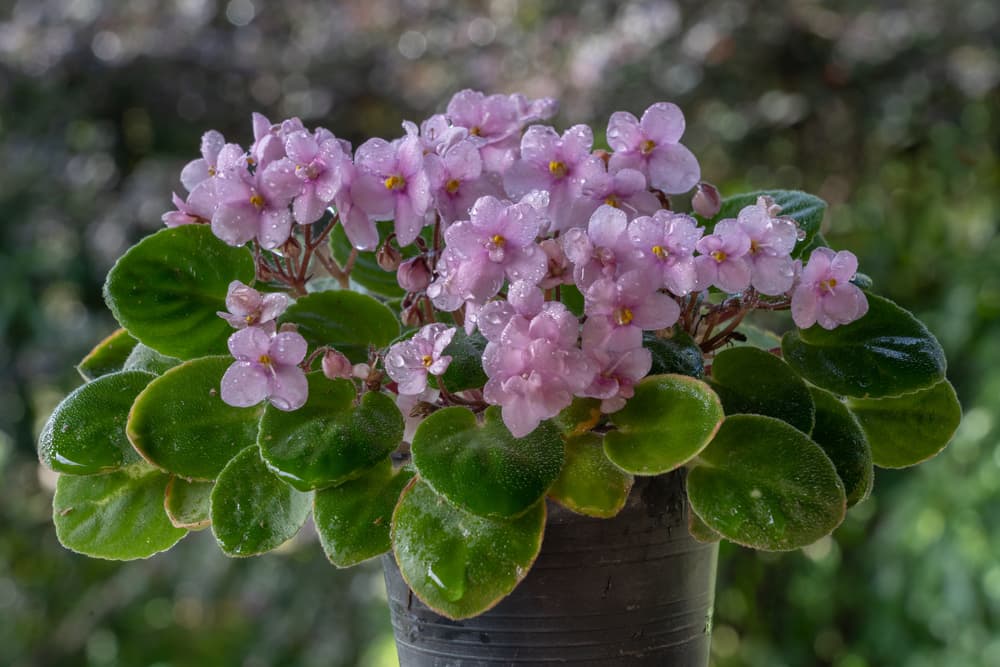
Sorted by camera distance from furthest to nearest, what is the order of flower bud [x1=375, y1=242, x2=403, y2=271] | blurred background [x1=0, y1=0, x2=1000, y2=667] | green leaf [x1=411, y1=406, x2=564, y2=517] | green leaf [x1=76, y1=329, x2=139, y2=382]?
blurred background [x1=0, y1=0, x2=1000, y2=667] → green leaf [x1=76, y1=329, x2=139, y2=382] → flower bud [x1=375, y1=242, x2=403, y2=271] → green leaf [x1=411, y1=406, x2=564, y2=517]

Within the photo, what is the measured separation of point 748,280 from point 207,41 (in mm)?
2217

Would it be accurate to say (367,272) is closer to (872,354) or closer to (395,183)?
(395,183)

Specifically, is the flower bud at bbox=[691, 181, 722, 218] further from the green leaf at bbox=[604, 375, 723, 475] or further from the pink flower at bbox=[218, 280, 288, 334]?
the pink flower at bbox=[218, 280, 288, 334]

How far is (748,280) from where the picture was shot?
50 centimetres

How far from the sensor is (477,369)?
52 cm

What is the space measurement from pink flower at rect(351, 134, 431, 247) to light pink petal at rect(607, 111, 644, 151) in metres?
0.11

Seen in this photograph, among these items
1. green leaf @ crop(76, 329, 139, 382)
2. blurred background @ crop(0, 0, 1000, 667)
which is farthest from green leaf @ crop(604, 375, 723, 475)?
blurred background @ crop(0, 0, 1000, 667)

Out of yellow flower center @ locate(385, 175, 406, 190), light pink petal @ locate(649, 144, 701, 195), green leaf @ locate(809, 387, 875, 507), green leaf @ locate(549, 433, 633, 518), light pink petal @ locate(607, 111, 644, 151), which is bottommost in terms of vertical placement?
green leaf @ locate(809, 387, 875, 507)

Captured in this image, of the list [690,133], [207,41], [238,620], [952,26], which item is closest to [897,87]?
[952,26]

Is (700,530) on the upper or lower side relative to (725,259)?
A: lower

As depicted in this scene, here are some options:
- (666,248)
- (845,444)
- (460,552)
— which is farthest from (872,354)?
(460,552)

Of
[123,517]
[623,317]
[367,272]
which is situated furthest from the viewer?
[367,272]

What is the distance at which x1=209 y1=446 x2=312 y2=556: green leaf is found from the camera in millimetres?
519

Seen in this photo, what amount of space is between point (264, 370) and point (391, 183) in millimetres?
116
